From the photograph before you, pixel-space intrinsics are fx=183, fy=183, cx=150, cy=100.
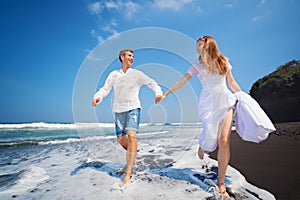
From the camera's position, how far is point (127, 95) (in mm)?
2619

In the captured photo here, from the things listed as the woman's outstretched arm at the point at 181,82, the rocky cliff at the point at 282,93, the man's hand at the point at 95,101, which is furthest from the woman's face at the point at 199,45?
the rocky cliff at the point at 282,93

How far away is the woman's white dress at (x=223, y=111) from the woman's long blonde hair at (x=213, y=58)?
72mm

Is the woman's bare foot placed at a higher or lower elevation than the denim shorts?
lower

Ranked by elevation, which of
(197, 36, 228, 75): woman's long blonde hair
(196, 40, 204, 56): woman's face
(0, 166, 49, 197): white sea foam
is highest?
(196, 40, 204, 56): woman's face

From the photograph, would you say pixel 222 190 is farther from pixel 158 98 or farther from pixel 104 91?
pixel 104 91

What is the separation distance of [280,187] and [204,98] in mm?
1236

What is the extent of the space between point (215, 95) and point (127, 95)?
1186 mm

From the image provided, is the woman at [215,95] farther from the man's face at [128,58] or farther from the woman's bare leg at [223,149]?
the man's face at [128,58]

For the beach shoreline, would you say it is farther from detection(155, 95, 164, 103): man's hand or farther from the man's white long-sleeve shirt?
the man's white long-sleeve shirt

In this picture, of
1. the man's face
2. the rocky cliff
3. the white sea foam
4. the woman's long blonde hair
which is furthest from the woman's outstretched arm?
the rocky cliff

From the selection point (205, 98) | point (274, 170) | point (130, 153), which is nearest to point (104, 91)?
point (130, 153)

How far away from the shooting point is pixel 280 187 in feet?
6.36

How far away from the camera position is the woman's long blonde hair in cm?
220

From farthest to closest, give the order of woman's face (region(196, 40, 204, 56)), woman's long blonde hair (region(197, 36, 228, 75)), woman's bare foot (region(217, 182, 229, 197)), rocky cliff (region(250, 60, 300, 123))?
rocky cliff (region(250, 60, 300, 123))
woman's face (region(196, 40, 204, 56))
woman's long blonde hair (region(197, 36, 228, 75))
woman's bare foot (region(217, 182, 229, 197))
